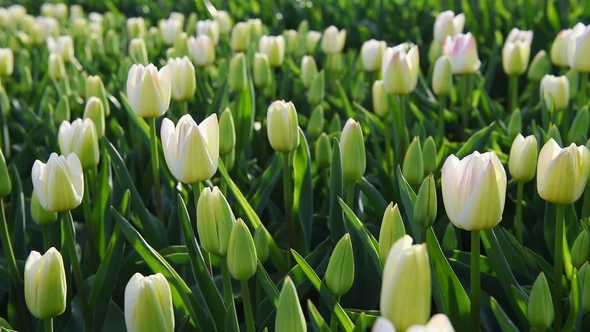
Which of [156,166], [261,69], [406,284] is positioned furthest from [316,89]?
[406,284]

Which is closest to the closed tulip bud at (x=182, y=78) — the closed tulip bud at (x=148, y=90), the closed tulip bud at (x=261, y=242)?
the closed tulip bud at (x=148, y=90)

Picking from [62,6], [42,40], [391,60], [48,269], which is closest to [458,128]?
[391,60]

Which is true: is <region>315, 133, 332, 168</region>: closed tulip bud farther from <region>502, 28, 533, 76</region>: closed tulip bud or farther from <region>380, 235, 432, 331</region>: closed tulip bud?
<region>380, 235, 432, 331</region>: closed tulip bud

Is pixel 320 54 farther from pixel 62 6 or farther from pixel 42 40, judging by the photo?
pixel 62 6

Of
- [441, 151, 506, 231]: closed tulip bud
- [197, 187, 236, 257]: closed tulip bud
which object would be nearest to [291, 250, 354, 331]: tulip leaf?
[197, 187, 236, 257]: closed tulip bud

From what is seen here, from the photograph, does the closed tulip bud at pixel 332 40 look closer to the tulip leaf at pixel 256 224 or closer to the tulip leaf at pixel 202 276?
the tulip leaf at pixel 256 224

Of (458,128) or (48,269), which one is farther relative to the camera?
(458,128)

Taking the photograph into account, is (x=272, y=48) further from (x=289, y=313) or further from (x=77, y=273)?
(x=289, y=313)
